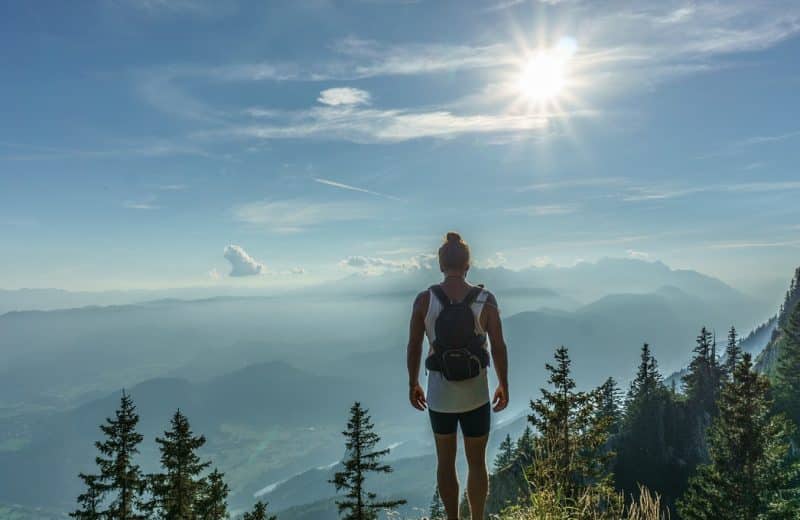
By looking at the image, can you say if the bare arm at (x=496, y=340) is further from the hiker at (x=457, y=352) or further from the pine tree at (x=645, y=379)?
the pine tree at (x=645, y=379)

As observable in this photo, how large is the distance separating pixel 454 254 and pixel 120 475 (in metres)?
22.1

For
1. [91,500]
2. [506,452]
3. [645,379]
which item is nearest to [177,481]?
[91,500]

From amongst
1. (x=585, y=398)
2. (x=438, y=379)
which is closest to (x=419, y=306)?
(x=438, y=379)

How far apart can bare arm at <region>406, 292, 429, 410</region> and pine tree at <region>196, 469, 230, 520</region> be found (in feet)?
67.4

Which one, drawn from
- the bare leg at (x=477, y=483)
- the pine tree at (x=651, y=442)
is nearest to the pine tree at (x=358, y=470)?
the bare leg at (x=477, y=483)

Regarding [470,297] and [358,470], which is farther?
[358,470]

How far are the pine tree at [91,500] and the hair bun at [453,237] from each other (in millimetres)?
23356

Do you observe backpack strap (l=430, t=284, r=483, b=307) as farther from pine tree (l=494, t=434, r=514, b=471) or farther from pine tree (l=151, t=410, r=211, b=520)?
pine tree (l=494, t=434, r=514, b=471)

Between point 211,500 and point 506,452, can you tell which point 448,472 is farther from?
point 506,452

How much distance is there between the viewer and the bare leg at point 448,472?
575 cm

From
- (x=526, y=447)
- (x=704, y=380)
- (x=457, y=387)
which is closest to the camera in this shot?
(x=457, y=387)

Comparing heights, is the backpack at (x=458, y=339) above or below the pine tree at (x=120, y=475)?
above

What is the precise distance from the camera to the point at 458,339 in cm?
552

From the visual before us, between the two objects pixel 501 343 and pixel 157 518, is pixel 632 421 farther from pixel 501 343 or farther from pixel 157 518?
pixel 501 343
